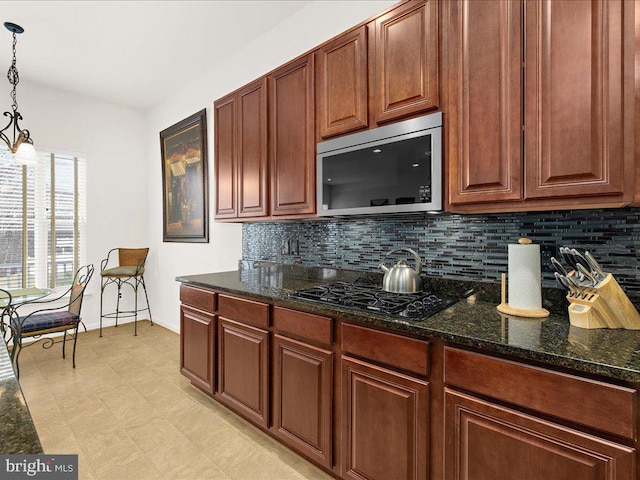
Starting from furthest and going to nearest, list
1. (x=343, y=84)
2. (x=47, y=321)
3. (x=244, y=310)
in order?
(x=47, y=321) < (x=244, y=310) < (x=343, y=84)

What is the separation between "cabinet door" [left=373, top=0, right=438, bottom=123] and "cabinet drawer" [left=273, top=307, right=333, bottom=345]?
44.1 inches

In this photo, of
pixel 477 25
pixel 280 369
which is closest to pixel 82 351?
pixel 280 369

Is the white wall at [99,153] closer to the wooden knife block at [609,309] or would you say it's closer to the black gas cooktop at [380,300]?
the black gas cooktop at [380,300]

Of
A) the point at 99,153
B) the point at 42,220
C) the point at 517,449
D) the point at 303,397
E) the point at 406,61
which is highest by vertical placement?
the point at 99,153

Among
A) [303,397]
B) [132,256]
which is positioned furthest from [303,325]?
[132,256]

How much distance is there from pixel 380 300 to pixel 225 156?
1.94 meters

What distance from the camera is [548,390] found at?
39.3 inches

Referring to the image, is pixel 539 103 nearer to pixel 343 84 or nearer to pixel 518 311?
pixel 518 311

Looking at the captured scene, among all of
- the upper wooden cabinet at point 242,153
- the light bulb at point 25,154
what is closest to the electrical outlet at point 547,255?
the upper wooden cabinet at point 242,153

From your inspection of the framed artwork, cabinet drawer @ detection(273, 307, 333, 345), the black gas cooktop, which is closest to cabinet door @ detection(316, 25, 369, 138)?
the black gas cooktop

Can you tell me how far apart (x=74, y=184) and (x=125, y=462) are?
3693 mm

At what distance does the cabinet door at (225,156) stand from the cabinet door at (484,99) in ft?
5.90

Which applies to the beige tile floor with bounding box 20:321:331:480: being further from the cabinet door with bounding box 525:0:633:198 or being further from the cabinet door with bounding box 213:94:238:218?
the cabinet door with bounding box 525:0:633:198

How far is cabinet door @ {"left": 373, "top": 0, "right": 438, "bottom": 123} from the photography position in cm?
157
